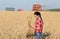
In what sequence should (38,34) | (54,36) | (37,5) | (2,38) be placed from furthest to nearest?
(37,5)
(54,36)
(2,38)
(38,34)

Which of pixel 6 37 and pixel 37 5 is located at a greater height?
pixel 6 37

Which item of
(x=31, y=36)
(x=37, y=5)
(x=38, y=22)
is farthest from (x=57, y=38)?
(x=37, y=5)

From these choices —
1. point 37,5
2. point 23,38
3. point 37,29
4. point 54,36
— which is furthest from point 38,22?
point 37,5

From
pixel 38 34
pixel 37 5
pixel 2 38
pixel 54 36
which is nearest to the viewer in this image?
pixel 38 34

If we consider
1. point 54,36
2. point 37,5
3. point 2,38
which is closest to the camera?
point 2,38

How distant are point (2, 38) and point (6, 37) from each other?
0.75 ft

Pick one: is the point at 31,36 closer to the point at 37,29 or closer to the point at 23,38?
the point at 23,38

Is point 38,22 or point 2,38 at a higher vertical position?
point 38,22

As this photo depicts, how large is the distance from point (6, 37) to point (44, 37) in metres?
1.39

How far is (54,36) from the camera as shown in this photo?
10.8 metres

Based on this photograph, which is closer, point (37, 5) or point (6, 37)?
point (6, 37)

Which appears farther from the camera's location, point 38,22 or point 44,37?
point 44,37

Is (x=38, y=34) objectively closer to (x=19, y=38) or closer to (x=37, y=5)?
(x=19, y=38)

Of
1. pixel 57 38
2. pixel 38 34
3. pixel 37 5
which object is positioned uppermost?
pixel 38 34
